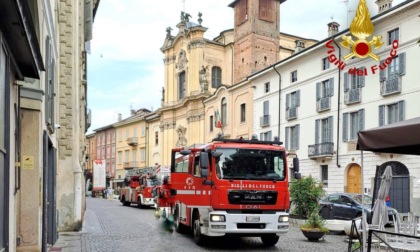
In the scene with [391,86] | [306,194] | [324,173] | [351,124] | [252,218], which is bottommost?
[324,173]

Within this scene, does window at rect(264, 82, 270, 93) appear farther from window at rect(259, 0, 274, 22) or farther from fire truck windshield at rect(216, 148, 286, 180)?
fire truck windshield at rect(216, 148, 286, 180)

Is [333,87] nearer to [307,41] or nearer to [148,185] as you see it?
[148,185]

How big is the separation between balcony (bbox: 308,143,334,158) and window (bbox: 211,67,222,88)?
2241 cm

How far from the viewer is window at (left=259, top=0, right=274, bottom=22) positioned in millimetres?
47912

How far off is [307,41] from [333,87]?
23.5 meters

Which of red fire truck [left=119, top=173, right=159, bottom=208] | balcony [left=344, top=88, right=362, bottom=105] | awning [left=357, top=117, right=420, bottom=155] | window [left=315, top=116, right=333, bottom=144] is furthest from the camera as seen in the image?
red fire truck [left=119, top=173, right=159, bottom=208]

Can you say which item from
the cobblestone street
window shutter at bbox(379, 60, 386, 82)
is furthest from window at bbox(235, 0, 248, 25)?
the cobblestone street

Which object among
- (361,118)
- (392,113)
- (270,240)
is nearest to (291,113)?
(361,118)

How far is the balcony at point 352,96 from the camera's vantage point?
97.0 ft

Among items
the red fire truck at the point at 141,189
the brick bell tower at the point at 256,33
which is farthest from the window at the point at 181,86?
the red fire truck at the point at 141,189

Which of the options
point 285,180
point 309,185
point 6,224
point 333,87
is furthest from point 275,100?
point 6,224

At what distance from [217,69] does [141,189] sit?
77.9 feet

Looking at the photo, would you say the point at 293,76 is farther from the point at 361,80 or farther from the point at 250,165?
the point at 250,165

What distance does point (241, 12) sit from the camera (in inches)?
1939
